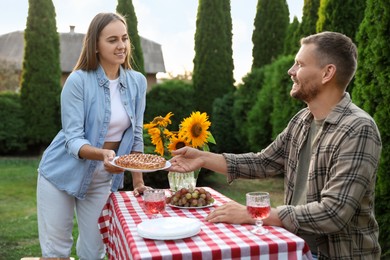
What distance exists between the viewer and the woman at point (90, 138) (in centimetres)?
312

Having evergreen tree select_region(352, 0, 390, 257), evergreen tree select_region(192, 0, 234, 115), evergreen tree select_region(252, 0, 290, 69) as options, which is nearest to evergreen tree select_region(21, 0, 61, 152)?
evergreen tree select_region(192, 0, 234, 115)

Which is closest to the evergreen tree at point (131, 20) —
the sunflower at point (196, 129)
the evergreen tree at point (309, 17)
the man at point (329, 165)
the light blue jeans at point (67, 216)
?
the evergreen tree at point (309, 17)

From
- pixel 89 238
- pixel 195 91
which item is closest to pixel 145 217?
pixel 89 238

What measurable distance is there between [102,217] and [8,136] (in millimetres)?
11918

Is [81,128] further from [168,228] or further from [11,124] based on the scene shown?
[11,124]

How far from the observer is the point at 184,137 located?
2902 millimetres

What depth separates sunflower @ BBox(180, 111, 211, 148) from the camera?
9.37 ft

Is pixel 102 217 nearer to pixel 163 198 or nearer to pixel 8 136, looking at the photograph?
pixel 163 198

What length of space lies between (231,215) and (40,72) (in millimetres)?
12877

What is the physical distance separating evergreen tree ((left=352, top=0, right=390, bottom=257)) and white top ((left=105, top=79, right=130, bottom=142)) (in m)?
2.49

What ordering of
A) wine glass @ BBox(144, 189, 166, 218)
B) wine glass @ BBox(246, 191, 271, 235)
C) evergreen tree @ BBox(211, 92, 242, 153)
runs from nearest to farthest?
wine glass @ BBox(246, 191, 271, 235)
wine glass @ BBox(144, 189, 166, 218)
evergreen tree @ BBox(211, 92, 242, 153)

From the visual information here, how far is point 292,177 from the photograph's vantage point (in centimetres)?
268

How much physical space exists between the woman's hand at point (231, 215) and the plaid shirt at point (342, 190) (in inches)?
6.0

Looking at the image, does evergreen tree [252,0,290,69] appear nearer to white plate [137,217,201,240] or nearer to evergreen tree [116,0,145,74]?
evergreen tree [116,0,145,74]
